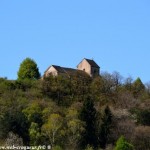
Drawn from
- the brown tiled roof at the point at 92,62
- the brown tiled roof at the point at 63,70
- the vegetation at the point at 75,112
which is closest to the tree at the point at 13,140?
the vegetation at the point at 75,112

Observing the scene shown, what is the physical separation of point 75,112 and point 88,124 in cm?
166

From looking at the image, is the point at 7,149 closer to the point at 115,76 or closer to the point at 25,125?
the point at 25,125

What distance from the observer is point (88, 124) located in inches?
1741

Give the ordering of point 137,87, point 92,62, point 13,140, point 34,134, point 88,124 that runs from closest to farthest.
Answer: point 13,140 → point 34,134 → point 88,124 → point 137,87 → point 92,62

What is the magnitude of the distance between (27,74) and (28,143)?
17950 millimetres

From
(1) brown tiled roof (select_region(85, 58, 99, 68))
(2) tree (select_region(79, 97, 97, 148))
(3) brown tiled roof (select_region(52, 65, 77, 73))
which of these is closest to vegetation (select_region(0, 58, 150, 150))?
(2) tree (select_region(79, 97, 97, 148))

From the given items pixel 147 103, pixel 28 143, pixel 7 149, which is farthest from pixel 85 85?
pixel 7 149

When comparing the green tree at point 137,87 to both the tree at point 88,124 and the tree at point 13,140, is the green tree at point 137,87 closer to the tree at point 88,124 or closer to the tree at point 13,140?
the tree at point 88,124

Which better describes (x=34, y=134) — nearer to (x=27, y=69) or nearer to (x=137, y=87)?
(x=27, y=69)

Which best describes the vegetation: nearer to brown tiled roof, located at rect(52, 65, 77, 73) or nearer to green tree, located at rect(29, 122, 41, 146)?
green tree, located at rect(29, 122, 41, 146)

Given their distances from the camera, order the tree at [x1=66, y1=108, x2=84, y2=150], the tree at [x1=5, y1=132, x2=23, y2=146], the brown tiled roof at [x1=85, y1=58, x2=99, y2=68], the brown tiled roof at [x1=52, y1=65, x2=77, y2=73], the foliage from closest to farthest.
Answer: the tree at [x1=5, y1=132, x2=23, y2=146], the tree at [x1=66, y1=108, x2=84, y2=150], the foliage, the brown tiled roof at [x1=52, y1=65, x2=77, y2=73], the brown tiled roof at [x1=85, y1=58, x2=99, y2=68]

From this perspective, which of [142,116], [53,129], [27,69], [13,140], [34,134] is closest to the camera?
[13,140]

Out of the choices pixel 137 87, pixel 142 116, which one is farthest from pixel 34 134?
pixel 137 87

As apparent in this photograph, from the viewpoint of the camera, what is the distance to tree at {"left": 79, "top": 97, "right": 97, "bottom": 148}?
43.4 m
